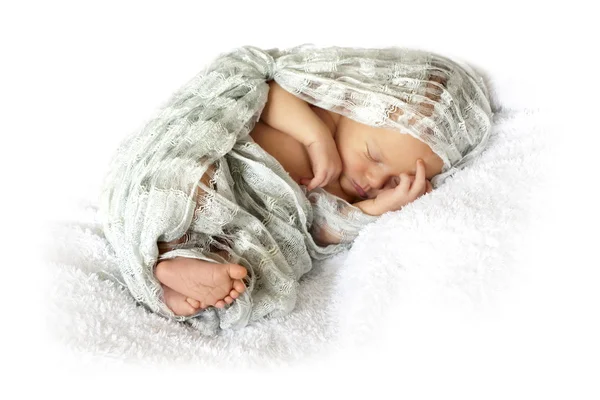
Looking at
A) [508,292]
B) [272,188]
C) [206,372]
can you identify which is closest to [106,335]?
[206,372]

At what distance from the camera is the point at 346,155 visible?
1311 mm

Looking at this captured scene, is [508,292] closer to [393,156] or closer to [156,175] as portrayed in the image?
[393,156]

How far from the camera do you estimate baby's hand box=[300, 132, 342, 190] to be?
49.3 inches

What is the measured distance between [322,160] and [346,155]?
0.08m

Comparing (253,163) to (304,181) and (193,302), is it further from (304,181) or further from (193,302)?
(193,302)

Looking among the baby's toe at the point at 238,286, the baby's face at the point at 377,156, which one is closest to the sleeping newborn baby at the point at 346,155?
the baby's face at the point at 377,156

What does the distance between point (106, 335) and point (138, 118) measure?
0.75 m

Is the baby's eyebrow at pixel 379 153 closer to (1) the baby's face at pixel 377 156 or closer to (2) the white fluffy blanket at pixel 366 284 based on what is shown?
(1) the baby's face at pixel 377 156

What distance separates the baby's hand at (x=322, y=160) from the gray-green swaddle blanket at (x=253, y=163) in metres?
0.04

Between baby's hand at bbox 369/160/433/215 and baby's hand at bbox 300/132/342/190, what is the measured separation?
11 centimetres

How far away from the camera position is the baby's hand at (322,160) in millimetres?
1252

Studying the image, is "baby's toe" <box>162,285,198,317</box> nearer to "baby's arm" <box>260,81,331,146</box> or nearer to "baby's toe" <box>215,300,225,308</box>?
"baby's toe" <box>215,300,225,308</box>

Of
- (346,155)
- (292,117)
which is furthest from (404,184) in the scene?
(292,117)

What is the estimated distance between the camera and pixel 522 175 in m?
1.17
